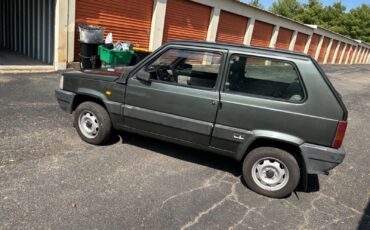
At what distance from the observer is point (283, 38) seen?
26.2 m

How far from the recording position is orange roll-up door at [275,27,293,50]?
2531cm

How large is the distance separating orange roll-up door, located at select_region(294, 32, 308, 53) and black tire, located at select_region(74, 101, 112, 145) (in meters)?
27.3

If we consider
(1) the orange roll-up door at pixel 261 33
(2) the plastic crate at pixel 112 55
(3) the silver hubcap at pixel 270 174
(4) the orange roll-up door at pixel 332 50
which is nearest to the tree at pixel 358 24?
(4) the orange roll-up door at pixel 332 50

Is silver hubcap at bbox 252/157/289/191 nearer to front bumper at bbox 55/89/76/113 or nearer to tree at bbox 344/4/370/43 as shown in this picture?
front bumper at bbox 55/89/76/113

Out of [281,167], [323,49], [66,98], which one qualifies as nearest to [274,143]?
[281,167]

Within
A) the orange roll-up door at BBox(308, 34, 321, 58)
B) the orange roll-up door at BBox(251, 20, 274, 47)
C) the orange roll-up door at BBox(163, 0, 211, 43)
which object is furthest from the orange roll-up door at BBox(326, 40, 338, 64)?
the orange roll-up door at BBox(163, 0, 211, 43)

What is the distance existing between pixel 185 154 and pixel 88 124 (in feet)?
Answer: 5.27

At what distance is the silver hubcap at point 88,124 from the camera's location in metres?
5.02

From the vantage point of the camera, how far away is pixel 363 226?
12.4 feet

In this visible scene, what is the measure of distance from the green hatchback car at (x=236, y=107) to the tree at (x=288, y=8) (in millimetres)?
61195

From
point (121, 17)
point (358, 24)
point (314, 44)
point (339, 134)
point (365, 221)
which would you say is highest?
point (358, 24)

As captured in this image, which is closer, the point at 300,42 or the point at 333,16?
the point at 300,42

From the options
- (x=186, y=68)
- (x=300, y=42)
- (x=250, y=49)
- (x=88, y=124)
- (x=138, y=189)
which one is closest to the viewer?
(x=138, y=189)

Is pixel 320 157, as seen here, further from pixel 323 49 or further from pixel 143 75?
pixel 323 49
